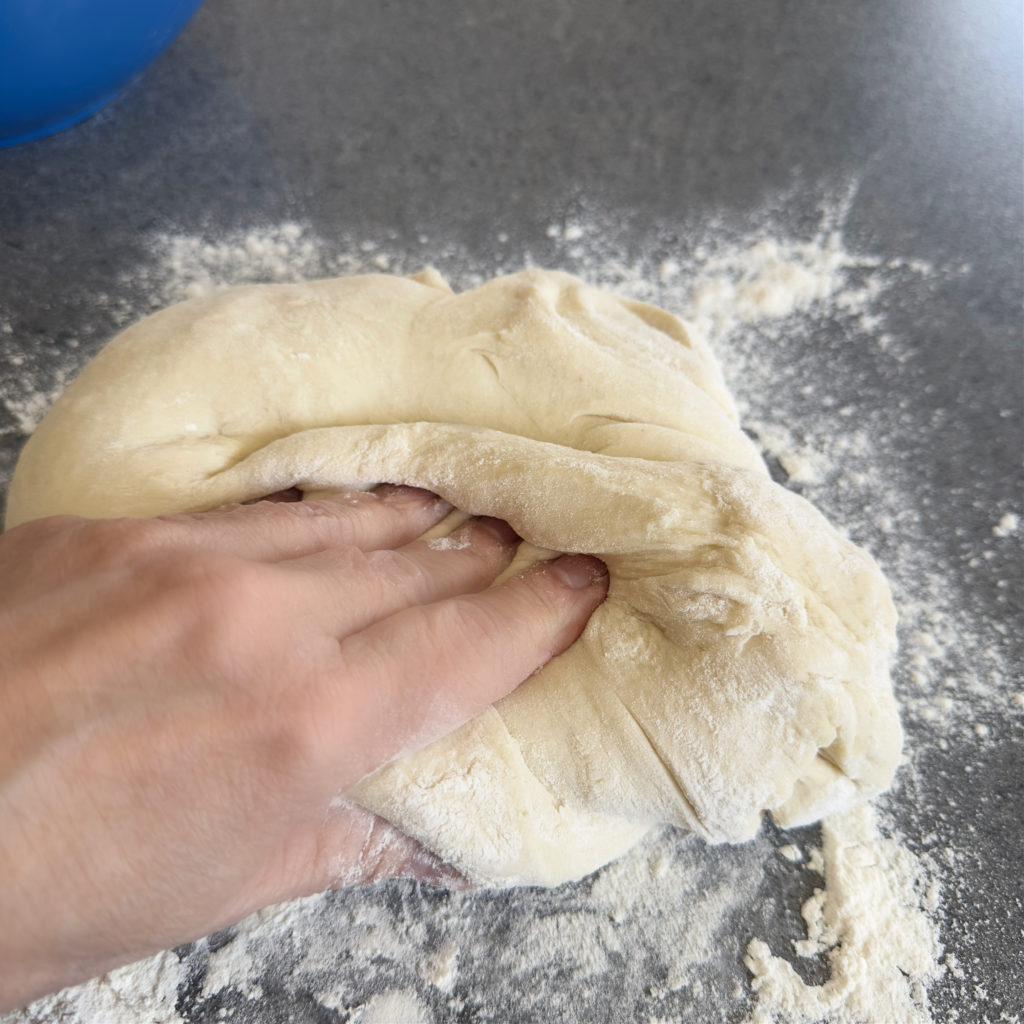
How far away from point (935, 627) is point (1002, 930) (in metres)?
0.42

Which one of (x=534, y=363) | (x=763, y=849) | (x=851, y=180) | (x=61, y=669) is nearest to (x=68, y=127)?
(x=534, y=363)

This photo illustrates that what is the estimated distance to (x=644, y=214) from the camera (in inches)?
64.7

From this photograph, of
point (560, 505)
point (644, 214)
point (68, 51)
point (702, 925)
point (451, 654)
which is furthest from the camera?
point (644, 214)

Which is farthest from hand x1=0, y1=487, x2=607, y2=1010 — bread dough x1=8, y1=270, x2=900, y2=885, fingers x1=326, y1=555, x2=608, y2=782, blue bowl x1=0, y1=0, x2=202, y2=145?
blue bowl x1=0, y1=0, x2=202, y2=145

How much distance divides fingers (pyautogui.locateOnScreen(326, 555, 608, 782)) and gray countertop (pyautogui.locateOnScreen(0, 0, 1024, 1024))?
0.38 m

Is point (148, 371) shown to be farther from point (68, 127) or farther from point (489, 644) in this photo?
point (68, 127)

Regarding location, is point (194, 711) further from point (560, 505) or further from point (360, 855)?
point (560, 505)

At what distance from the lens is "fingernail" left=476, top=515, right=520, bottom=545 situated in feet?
3.38

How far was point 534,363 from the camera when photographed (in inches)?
42.9

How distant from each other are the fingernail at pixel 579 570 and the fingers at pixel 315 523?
0.57 feet

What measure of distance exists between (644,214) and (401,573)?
1.07m

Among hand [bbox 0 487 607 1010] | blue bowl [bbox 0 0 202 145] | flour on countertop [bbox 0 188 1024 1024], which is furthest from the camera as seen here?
blue bowl [bbox 0 0 202 145]

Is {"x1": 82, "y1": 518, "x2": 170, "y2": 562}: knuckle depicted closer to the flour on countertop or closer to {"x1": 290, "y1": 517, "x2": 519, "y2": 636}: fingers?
{"x1": 290, "y1": 517, "x2": 519, "y2": 636}: fingers

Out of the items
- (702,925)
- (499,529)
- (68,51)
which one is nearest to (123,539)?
(499,529)
